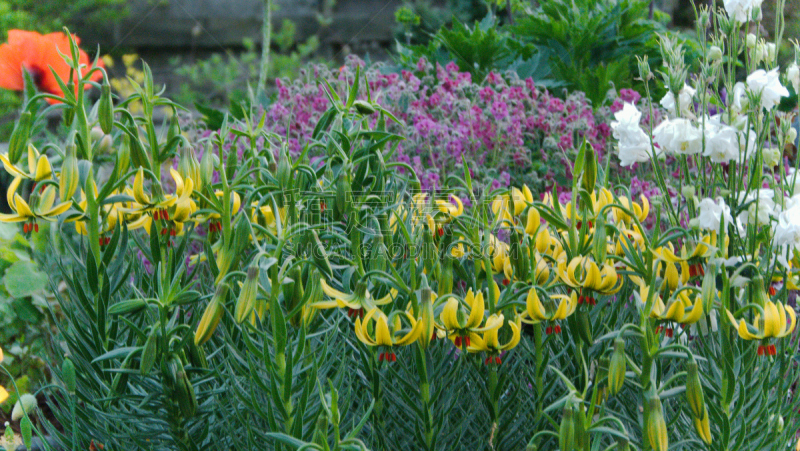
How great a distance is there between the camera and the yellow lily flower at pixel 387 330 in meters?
0.91

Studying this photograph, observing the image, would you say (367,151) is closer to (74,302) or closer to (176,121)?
(176,121)

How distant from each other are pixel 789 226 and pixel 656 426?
1.45 ft

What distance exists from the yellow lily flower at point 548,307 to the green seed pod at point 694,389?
0.20 m

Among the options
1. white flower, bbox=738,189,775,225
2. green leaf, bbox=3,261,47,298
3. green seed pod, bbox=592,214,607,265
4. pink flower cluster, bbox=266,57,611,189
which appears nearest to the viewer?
green seed pod, bbox=592,214,607,265

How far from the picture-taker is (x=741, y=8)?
1.16m

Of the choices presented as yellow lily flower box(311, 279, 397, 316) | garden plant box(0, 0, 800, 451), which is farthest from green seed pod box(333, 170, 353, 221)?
yellow lily flower box(311, 279, 397, 316)

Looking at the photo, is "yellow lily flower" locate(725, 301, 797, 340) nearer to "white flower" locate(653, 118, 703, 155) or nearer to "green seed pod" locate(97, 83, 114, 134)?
"white flower" locate(653, 118, 703, 155)

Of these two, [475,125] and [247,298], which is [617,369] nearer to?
[247,298]

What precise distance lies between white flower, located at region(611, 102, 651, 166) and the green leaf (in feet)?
5.07

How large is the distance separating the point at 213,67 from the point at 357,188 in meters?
5.54

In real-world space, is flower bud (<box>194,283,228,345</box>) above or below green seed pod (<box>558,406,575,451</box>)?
above

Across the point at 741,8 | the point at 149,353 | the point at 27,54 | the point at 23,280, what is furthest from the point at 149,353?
the point at 27,54

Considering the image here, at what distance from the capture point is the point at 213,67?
6.34 metres

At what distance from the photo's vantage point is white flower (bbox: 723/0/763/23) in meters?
1.15
